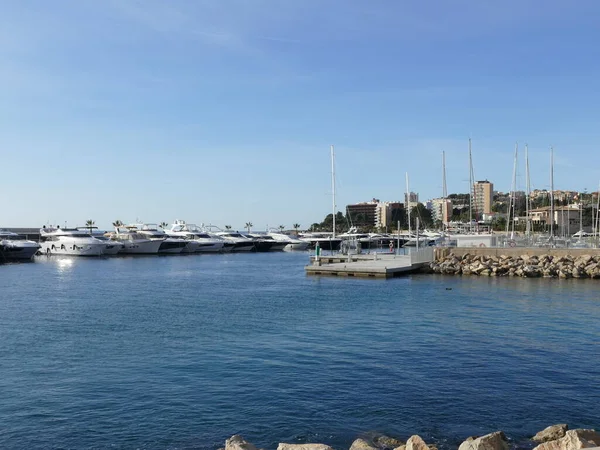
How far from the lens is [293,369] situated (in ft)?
Answer: 55.8

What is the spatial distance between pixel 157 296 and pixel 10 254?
48003mm

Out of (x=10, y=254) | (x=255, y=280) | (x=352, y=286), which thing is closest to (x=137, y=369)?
(x=352, y=286)

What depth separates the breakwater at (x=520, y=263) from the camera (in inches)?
1692

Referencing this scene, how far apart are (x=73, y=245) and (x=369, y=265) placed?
172 feet

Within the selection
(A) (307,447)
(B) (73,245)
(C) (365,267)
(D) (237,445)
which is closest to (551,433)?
(A) (307,447)

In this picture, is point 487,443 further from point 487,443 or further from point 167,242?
point 167,242

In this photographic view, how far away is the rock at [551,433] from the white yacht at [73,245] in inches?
3140

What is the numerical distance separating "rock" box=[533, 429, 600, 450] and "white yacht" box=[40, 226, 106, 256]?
266 feet

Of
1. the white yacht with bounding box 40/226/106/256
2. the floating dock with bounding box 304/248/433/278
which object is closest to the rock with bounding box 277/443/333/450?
the floating dock with bounding box 304/248/433/278

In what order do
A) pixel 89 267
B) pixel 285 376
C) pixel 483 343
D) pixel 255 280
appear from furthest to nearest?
pixel 89 267, pixel 255 280, pixel 483 343, pixel 285 376

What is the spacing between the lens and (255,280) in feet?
157

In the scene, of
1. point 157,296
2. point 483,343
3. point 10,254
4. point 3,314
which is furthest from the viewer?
point 10,254

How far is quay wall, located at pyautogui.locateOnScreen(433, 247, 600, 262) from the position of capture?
1843 inches

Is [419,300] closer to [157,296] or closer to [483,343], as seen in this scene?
[483,343]
